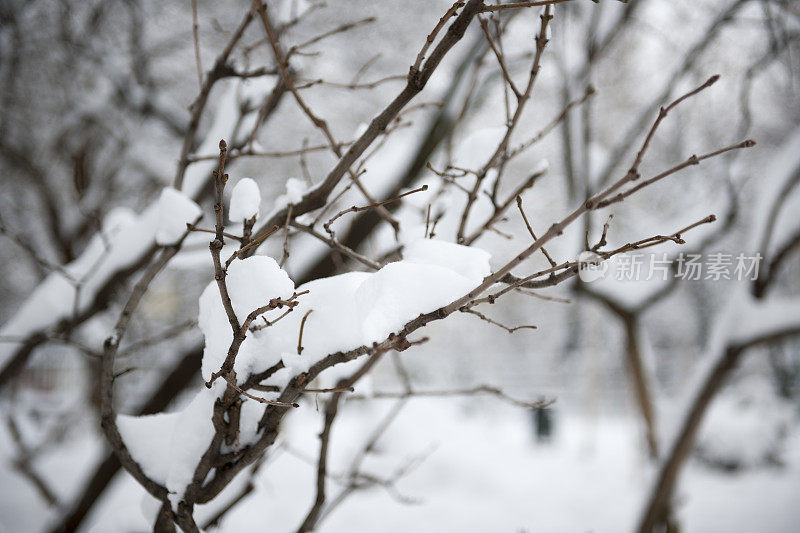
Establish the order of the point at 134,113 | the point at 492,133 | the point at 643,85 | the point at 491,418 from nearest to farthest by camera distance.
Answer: the point at 492,133 < the point at 134,113 < the point at 643,85 < the point at 491,418

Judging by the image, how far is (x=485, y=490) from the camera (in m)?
6.69

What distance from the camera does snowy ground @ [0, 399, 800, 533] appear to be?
16.7 ft

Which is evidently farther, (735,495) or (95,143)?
(735,495)

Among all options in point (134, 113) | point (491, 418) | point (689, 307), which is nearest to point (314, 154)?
point (134, 113)

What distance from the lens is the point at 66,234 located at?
432 cm

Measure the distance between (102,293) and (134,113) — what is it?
270 centimetres

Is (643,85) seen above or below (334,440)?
above

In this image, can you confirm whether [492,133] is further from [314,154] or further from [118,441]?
[314,154]

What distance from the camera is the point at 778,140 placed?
580cm

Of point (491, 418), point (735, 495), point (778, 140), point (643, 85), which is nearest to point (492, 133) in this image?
point (643, 85)

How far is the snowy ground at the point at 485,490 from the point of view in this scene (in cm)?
509

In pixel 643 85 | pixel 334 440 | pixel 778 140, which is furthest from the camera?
pixel 334 440

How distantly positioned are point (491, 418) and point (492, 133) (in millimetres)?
13379

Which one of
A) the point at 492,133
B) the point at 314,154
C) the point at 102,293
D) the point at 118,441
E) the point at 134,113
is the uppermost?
the point at 314,154
